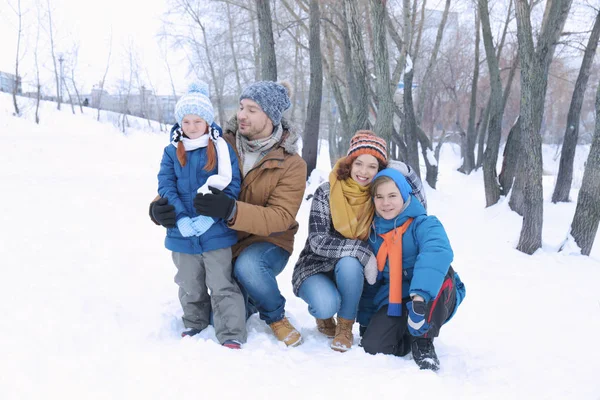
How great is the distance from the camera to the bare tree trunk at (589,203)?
5344 mm

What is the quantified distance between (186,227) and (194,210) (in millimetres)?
122

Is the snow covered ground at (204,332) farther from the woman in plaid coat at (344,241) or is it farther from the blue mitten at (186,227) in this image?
the blue mitten at (186,227)

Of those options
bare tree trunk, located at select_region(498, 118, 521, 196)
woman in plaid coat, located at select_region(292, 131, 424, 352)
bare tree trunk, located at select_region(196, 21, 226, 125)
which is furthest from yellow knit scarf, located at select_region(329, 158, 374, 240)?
bare tree trunk, located at select_region(196, 21, 226, 125)

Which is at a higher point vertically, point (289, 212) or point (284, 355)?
point (289, 212)

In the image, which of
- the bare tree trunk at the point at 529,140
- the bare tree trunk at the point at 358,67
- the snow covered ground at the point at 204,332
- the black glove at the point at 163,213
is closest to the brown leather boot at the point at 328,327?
the snow covered ground at the point at 204,332

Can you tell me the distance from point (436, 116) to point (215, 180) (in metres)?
19.7

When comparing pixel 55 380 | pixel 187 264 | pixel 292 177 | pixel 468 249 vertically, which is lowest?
pixel 468 249

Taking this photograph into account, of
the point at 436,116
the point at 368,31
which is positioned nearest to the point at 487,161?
the point at 368,31

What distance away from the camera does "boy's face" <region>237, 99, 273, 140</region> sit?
2.71 m

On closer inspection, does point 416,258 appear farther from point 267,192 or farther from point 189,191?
point 189,191

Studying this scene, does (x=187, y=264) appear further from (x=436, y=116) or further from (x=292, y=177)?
(x=436, y=116)

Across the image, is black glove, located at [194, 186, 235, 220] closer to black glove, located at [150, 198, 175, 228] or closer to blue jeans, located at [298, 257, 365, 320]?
black glove, located at [150, 198, 175, 228]

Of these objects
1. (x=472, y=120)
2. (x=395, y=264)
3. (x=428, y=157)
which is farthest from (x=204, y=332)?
(x=472, y=120)

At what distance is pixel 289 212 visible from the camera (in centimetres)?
268
